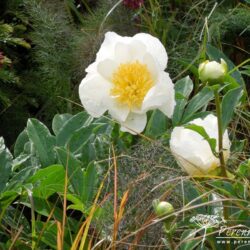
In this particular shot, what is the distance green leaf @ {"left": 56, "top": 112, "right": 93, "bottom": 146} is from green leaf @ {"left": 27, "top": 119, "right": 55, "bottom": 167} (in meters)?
0.02

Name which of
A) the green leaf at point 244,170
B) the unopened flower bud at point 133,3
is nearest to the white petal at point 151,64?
the green leaf at point 244,170

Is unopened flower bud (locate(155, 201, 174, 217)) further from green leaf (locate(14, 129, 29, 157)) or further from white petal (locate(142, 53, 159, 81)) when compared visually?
green leaf (locate(14, 129, 29, 157))

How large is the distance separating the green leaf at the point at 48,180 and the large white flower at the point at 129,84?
0.57 feet

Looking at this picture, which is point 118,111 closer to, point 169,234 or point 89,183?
point 89,183

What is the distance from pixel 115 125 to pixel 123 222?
0.24 metres

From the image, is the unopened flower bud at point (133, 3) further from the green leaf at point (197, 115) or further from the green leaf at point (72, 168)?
the green leaf at point (72, 168)

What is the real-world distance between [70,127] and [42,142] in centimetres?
8

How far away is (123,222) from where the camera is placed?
149 cm

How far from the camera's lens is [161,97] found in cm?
142

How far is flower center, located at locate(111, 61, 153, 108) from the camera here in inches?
56.8

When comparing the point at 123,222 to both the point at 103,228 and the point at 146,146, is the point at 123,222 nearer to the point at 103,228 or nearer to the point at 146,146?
the point at 103,228

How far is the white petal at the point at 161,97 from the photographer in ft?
4.65

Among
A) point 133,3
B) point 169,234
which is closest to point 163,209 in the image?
point 169,234

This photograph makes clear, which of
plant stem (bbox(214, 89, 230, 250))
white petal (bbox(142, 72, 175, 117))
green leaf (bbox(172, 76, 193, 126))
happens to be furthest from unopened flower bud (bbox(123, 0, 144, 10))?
plant stem (bbox(214, 89, 230, 250))
